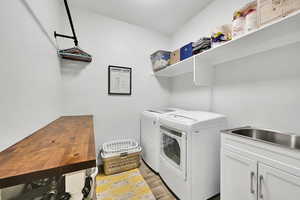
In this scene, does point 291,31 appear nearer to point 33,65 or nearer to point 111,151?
point 33,65

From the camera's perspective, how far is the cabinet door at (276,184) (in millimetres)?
753

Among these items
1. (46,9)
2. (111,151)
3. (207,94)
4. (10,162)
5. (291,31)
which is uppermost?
(46,9)

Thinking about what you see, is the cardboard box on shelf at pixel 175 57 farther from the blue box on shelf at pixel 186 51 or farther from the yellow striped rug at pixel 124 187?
the yellow striped rug at pixel 124 187

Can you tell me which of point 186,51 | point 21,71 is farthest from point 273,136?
point 21,71

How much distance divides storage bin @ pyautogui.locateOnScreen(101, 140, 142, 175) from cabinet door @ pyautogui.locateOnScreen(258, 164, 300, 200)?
163cm

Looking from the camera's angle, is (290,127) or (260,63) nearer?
(290,127)

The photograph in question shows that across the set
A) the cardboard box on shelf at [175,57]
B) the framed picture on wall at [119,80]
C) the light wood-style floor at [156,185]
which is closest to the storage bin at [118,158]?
the light wood-style floor at [156,185]

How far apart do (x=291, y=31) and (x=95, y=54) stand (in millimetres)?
2441

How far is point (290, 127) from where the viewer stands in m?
1.08

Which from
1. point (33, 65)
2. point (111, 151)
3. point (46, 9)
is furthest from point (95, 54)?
point (111, 151)

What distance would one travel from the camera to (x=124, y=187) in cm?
162

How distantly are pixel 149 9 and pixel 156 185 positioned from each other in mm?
2819

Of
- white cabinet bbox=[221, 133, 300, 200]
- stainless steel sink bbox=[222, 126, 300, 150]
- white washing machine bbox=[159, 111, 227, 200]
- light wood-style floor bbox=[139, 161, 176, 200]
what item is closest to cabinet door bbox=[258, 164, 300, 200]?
white cabinet bbox=[221, 133, 300, 200]

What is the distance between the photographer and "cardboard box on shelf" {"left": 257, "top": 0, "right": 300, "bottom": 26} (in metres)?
0.81
